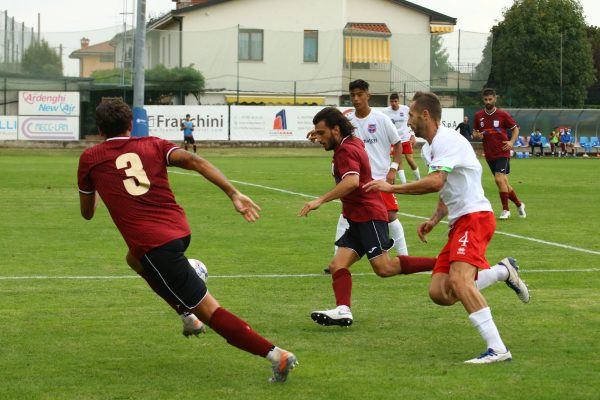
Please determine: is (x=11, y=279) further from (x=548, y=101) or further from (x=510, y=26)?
(x=510, y=26)

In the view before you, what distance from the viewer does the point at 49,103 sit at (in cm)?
4653

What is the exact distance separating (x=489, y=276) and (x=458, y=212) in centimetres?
98

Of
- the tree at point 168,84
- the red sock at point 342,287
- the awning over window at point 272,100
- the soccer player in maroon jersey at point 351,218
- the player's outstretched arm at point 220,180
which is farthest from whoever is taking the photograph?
the awning over window at point 272,100

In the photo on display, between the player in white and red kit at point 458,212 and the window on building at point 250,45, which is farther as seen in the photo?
the window on building at point 250,45

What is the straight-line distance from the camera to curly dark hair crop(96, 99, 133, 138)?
6.96 meters

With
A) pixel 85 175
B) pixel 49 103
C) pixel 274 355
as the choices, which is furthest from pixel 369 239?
pixel 49 103

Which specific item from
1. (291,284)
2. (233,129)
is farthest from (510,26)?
(291,284)

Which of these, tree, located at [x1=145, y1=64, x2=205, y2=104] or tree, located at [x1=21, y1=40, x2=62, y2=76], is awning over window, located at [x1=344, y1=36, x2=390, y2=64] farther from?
tree, located at [x1=21, y1=40, x2=62, y2=76]

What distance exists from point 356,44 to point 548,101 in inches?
522

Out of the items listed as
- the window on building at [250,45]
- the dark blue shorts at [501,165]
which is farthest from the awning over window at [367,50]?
the dark blue shorts at [501,165]

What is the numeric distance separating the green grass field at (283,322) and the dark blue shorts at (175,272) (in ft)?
1.80

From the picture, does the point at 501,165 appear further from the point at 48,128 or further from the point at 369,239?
the point at 48,128

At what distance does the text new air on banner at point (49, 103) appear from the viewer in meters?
46.1

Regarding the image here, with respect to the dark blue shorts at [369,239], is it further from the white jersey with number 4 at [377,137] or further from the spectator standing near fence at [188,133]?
the spectator standing near fence at [188,133]
